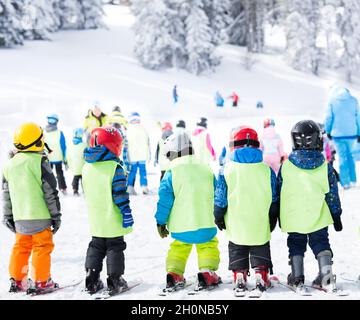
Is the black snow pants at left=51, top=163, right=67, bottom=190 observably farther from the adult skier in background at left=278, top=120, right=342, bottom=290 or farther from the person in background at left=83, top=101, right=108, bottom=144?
the adult skier in background at left=278, top=120, right=342, bottom=290

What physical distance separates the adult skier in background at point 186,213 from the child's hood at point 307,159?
91cm

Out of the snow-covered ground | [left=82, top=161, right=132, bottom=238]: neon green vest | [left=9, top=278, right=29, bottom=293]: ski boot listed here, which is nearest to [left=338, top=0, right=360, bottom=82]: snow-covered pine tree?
the snow-covered ground

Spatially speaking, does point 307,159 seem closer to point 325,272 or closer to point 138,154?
point 325,272

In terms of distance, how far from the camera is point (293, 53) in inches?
1890

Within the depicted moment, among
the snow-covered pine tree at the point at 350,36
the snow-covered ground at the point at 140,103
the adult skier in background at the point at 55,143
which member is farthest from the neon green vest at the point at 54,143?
the snow-covered pine tree at the point at 350,36

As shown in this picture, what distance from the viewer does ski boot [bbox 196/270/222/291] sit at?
4984 millimetres

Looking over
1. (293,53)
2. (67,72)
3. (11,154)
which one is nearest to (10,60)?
(67,72)

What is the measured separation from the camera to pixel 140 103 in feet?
97.8

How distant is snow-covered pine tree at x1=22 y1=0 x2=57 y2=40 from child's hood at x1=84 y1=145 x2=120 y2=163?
116ft

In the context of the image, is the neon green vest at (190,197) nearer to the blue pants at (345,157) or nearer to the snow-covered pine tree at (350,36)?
the blue pants at (345,157)

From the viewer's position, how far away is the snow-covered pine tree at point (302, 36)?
4762 cm

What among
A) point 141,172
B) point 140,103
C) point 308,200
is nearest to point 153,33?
point 140,103

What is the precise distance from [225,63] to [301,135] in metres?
41.5
